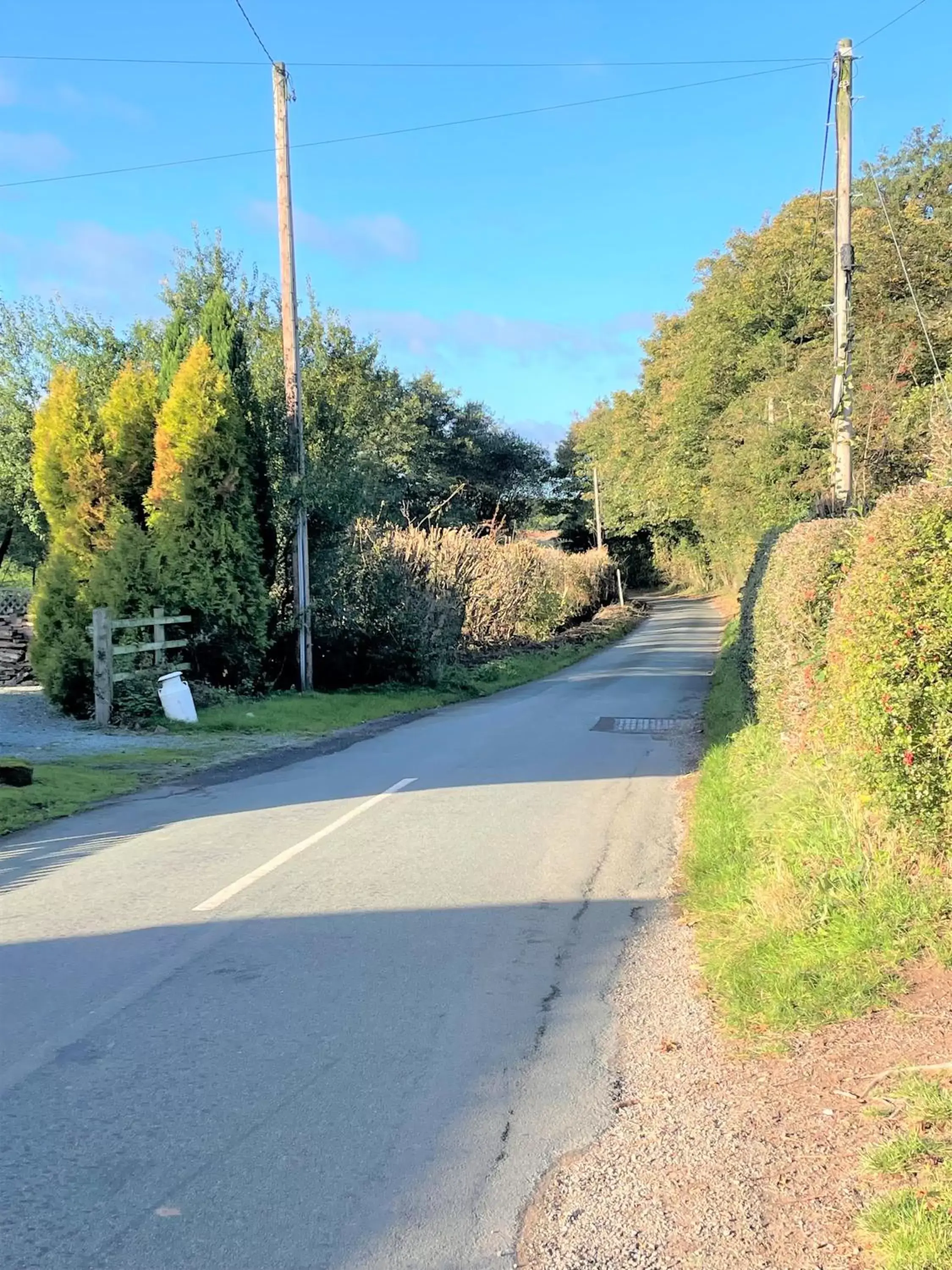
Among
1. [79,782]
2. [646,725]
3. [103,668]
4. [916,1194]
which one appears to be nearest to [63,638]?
[103,668]

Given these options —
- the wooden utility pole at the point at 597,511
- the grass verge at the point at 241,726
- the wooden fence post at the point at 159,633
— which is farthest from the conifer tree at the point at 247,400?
the wooden utility pole at the point at 597,511

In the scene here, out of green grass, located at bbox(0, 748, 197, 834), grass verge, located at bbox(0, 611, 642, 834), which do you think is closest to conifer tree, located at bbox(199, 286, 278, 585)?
grass verge, located at bbox(0, 611, 642, 834)

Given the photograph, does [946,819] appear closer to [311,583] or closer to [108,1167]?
[108,1167]

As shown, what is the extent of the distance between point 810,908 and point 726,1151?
2.14m

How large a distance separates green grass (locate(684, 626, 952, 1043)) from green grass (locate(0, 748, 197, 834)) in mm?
6470

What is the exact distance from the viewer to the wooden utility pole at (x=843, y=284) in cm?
1435

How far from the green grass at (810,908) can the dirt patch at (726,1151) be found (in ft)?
0.55

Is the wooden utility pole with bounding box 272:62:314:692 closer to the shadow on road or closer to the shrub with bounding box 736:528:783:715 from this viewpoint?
the shrub with bounding box 736:528:783:715

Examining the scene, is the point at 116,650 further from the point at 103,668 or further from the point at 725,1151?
the point at 725,1151

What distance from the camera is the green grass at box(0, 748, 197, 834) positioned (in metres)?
9.77

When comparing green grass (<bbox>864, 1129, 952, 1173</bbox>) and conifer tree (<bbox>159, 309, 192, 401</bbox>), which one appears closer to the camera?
green grass (<bbox>864, 1129, 952, 1173</bbox>)

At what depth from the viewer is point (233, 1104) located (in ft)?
13.0

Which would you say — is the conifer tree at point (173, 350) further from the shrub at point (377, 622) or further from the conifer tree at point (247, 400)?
the shrub at point (377, 622)

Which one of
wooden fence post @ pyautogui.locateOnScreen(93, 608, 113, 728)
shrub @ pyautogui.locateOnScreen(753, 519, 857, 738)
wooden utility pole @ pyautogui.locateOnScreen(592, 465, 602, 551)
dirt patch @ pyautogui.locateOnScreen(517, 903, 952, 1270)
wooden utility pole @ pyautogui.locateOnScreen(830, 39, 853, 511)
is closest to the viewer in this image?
dirt patch @ pyautogui.locateOnScreen(517, 903, 952, 1270)
